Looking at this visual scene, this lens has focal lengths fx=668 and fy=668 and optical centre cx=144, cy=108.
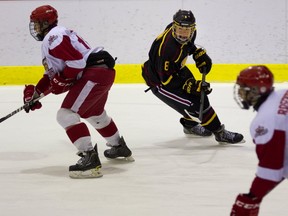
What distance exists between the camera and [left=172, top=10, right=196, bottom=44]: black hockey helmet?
4.02 meters

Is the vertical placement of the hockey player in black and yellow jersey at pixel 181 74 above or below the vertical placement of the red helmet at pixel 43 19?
below

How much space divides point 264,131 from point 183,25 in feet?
7.07

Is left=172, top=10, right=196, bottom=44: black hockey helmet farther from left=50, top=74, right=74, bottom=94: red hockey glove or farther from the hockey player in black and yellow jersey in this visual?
left=50, top=74, right=74, bottom=94: red hockey glove

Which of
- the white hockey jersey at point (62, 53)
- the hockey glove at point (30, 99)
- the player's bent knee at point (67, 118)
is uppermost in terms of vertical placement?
the white hockey jersey at point (62, 53)

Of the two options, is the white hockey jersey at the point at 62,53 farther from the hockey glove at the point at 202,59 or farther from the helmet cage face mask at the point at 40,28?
the hockey glove at the point at 202,59

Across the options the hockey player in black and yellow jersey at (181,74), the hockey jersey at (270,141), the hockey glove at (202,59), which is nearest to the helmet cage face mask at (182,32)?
the hockey player in black and yellow jersey at (181,74)

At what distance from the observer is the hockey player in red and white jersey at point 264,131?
6.43 ft

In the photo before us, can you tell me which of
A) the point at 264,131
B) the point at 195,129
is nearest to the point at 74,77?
the point at 195,129

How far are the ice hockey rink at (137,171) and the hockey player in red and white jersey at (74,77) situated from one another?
0.17 meters

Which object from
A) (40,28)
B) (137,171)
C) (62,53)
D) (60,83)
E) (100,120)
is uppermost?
(40,28)

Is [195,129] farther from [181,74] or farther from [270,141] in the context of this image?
[270,141]

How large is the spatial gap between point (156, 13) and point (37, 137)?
2.62m

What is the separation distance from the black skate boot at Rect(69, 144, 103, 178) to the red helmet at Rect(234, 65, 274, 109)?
1.52 metres

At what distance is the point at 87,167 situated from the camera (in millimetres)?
3439
